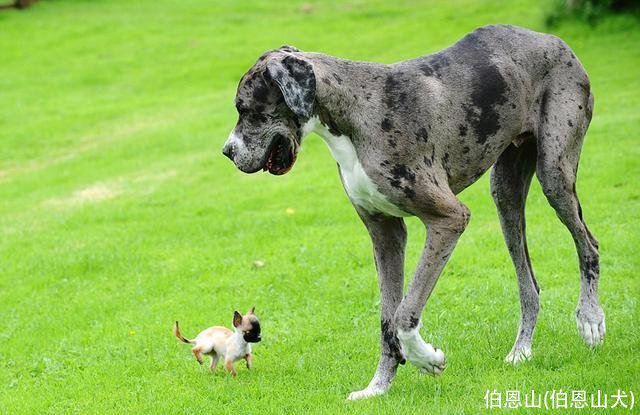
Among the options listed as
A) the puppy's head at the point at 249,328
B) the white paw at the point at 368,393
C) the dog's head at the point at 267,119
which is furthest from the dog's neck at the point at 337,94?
the puppy's head at the point at 249,328

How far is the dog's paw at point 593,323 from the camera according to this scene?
24.0 feet

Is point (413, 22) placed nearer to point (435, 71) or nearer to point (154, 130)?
point (154, 130)

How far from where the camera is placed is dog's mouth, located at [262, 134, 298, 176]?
6.25m

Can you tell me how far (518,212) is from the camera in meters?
7.59

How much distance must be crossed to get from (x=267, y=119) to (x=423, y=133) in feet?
3.44

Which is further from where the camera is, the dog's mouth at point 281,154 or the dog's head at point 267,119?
the dog's mouth at point 281,154

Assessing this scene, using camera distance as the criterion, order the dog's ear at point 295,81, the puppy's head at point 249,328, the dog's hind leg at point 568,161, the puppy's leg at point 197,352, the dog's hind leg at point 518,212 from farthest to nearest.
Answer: the puppy's leg at point 197,352
the puppy's head at point 249,328
the dog's hind leg at point 518,212
the dog's hind leg at point 568,161
the dog's ear at point 295,81

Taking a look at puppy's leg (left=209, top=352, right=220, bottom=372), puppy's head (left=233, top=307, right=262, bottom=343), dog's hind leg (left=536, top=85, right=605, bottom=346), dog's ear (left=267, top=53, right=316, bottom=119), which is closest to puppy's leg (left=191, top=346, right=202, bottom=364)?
puppy's leg (left=209, top=352, right=220, bottom=372)

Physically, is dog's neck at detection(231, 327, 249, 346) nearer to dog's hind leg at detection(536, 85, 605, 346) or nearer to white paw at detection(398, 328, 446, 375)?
white paw at detection(398, 328, 446, 375)

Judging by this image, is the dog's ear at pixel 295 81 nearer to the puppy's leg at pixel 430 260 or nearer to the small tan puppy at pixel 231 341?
the puppy's leg at pixel 430 260

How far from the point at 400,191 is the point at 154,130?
53.7 feet

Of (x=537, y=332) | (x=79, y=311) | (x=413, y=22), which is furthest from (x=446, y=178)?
(x=413, y=22)

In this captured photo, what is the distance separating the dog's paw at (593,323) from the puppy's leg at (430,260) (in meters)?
1.60

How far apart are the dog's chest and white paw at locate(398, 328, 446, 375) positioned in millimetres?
836
